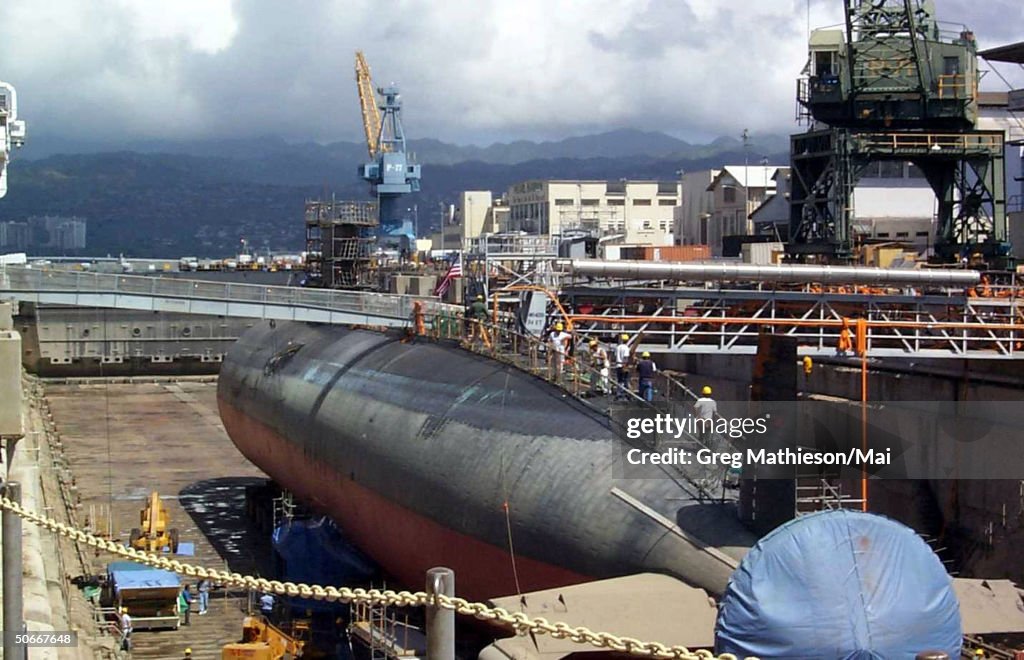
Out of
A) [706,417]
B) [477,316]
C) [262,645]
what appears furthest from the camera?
[477,316]

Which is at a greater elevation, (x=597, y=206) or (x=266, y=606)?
(x=597, y=206)

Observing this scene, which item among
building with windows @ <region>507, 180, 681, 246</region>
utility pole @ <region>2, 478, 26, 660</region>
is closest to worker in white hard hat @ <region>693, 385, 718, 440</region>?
utility pole @ <region>2, 478, 26, 660</region>

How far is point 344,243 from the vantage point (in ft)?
150

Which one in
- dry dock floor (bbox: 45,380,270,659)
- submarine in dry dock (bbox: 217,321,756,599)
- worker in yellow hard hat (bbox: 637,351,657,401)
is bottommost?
dry dock floor (bbox: 45,380,270,659)

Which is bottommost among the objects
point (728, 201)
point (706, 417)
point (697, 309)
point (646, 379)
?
point (706, 417)

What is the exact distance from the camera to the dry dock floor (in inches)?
1019

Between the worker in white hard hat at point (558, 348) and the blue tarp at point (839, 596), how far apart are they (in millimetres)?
9551

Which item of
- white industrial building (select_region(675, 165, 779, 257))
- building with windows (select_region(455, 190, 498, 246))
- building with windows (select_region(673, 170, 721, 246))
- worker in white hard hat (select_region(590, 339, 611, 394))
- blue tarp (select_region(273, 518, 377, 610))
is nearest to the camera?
worker in white hard hat (select_region(590, 339, 611, 394))

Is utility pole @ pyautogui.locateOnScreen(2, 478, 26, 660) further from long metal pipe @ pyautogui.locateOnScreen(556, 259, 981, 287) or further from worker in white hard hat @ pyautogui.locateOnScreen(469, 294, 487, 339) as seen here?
long metal pipe @ pyautogui.locateOnScreen(556, 259, 981, 287)

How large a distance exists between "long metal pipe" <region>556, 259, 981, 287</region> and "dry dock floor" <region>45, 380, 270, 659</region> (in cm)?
1046

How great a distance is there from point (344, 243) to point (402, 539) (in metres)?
24.1

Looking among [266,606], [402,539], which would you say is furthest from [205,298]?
[402,539]

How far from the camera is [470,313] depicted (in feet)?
97.2

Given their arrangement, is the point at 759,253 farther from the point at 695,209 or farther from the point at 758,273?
the point at 695,209
